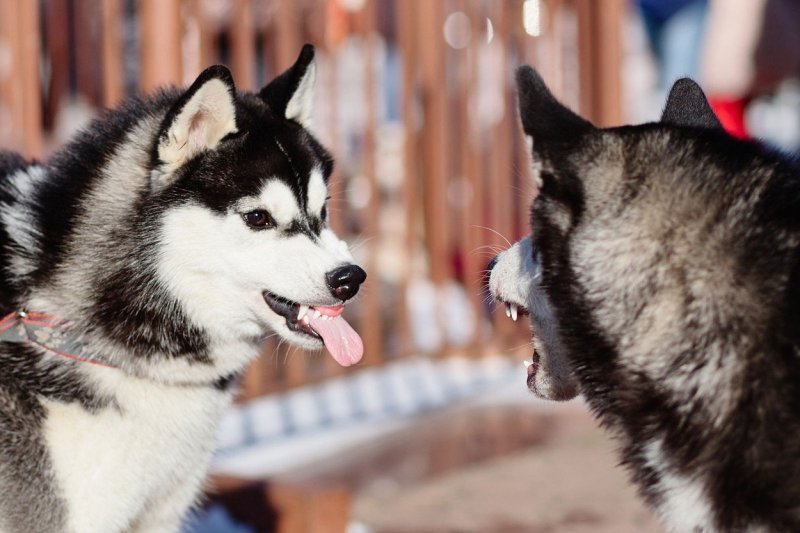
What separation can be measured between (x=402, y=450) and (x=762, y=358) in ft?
11.6

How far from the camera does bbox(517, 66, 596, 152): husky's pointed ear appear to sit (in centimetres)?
210

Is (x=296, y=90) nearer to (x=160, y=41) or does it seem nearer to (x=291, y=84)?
(x=291, y=84)

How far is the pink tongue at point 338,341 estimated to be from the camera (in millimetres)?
2680

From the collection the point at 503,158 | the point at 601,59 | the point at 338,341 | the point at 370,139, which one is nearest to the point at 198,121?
the point at 338,341

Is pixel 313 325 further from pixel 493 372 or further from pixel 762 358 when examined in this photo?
pixel 493 372

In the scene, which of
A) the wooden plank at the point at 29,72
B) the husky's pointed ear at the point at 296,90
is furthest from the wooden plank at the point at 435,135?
the husky's pointed ear at the point at 296,90

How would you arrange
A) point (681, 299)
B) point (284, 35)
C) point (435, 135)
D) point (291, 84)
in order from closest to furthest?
point (681, 299) < point (291, 84) < point (284, 35) < point (435, 135)

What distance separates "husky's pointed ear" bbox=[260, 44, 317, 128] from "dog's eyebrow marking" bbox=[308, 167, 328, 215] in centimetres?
26

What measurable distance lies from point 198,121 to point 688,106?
4.16 feet

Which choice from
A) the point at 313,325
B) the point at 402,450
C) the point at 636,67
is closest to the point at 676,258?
the point at 313,325

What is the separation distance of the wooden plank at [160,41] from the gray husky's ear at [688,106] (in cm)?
239

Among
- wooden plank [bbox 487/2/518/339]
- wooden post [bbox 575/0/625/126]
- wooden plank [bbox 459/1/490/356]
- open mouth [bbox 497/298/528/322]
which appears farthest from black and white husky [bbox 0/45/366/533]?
wooden post [bbox 575/0/625/126]

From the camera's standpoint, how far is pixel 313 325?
2.70 meters

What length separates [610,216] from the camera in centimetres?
208
